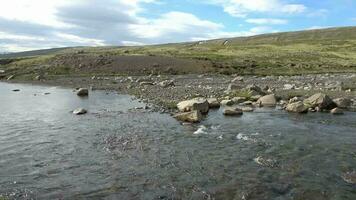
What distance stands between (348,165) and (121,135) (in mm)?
12034

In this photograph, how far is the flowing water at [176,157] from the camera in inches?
591

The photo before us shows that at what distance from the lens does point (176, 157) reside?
1934 centimetres

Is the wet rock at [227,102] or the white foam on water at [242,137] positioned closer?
the white foam on water at [242,137]

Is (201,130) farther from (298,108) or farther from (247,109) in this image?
(298,108)

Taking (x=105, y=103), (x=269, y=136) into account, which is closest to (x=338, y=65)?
(x=105, y=103)

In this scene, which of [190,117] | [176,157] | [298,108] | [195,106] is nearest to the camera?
[176,157]

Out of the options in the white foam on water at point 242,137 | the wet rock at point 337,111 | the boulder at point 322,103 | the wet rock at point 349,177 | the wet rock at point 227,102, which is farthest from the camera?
the wet rock at point 227,102

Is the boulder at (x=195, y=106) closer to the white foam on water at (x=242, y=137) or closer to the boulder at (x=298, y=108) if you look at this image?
the boulder at (x=298, y=108)

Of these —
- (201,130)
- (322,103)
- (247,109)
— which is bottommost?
(201,130)

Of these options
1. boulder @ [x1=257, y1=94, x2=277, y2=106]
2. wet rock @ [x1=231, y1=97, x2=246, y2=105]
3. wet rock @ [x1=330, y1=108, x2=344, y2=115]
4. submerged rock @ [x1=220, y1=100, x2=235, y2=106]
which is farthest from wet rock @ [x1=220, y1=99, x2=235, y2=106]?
wet rock @ [x1=330, y1=108, x2=344, y2=115]

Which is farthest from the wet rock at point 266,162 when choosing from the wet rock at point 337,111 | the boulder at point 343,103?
the boulder at point 343,103

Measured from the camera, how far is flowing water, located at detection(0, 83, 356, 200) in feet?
49.2

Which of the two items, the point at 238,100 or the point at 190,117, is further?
the point at 238,100

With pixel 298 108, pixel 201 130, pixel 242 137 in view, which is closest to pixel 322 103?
pixel 298 108
